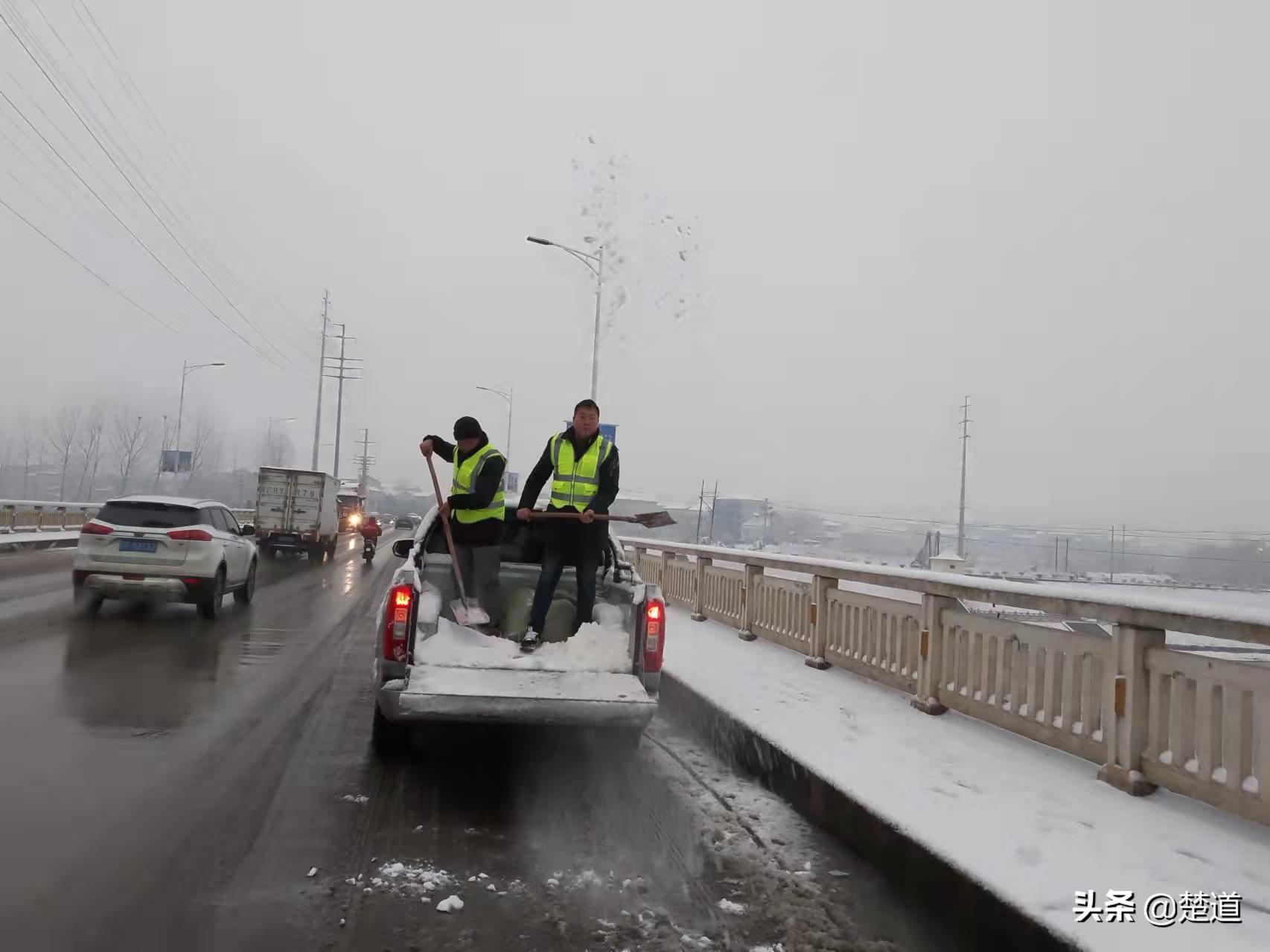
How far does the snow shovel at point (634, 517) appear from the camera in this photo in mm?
5656

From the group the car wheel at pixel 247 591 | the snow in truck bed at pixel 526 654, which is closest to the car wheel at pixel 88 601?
the car wheel at pixel 247 591

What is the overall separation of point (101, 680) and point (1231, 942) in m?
7.71

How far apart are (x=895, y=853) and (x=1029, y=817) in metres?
0.77

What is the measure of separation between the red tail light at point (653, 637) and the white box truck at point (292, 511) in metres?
24.2

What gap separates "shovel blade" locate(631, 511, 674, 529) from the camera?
655 cm

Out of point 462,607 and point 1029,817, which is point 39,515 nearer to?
point 462,607

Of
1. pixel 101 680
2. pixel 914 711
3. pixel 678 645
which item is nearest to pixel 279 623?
pixel 101 680

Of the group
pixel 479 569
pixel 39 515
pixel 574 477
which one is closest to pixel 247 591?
pixel 479 569

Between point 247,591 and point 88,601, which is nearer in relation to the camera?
point 88,601

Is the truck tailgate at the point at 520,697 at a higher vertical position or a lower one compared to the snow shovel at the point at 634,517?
lower

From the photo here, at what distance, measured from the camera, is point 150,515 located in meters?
10.9

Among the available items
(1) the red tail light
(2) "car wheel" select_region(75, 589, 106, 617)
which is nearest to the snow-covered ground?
(1) the red tail light

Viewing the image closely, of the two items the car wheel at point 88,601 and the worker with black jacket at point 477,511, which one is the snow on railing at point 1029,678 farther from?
the car wheel at point 88,601

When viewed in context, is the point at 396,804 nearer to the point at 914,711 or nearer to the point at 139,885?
the point at 139,885
